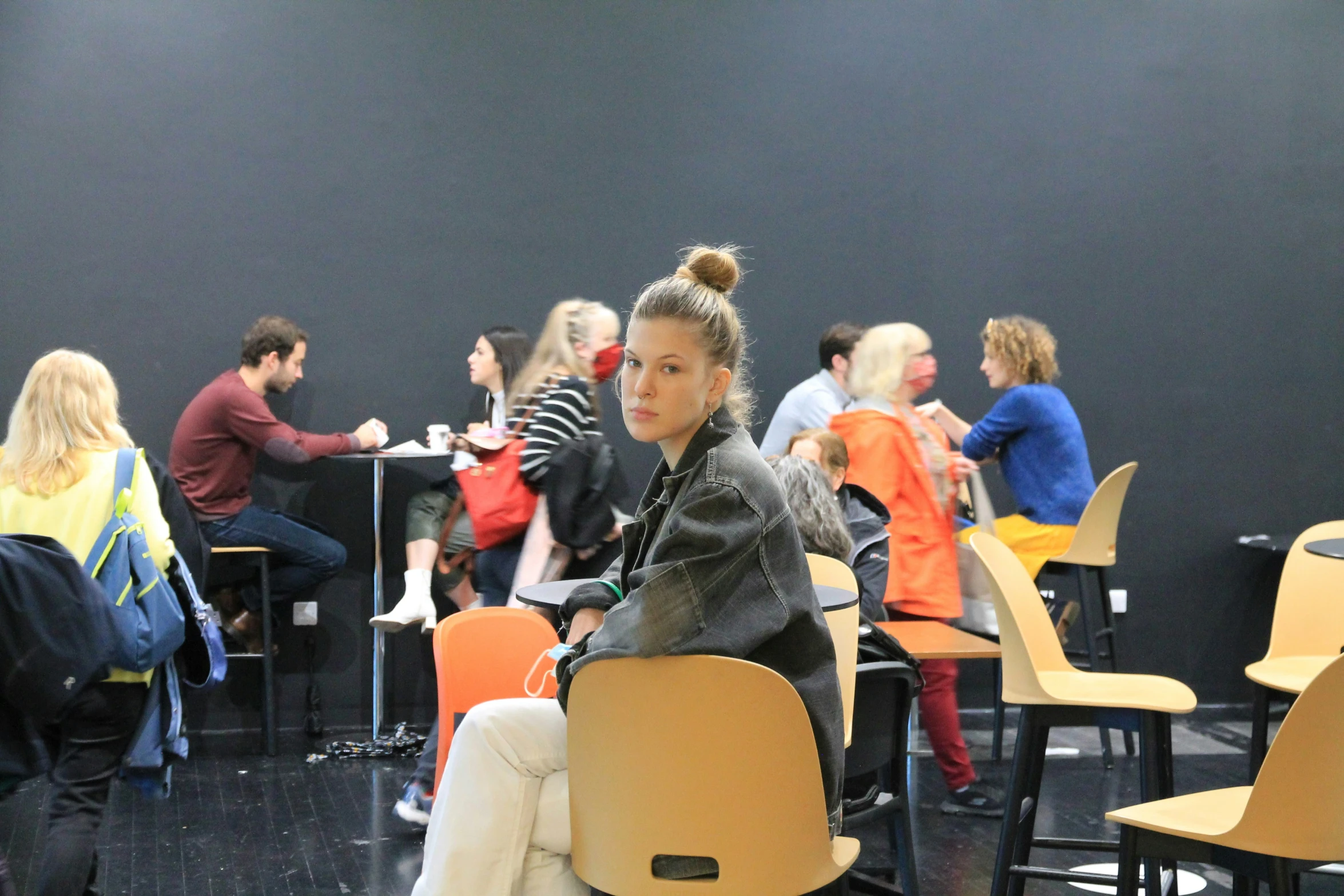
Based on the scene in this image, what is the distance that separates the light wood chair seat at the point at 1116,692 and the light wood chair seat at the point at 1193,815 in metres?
0.57

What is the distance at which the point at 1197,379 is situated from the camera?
5.91 meters

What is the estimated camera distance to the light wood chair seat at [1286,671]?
325cm

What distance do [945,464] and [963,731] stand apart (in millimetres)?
1616

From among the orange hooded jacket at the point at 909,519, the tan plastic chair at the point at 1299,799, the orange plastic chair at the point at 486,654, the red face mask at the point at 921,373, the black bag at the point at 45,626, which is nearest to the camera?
the tan plastic chair at the point at 1299,799

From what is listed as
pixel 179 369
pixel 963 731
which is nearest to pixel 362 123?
pixel 179 369

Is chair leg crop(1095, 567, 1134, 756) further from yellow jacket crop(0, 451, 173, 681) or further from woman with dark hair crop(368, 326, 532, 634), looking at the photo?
yellow jacket crop(0, 451, 173, 681)

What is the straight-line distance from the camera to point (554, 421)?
3.83 metres

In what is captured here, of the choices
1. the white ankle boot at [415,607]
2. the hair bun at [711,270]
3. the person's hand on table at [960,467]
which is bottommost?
the white ankle boot at [415,607]

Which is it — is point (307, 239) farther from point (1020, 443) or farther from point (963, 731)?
point (963, 731)

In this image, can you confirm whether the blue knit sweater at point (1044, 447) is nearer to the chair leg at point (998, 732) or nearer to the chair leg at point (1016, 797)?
the chair leg at point (998, 732)

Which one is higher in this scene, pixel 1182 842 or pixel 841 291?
pixel 841 291

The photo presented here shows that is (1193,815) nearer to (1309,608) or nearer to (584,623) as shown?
(584,623)

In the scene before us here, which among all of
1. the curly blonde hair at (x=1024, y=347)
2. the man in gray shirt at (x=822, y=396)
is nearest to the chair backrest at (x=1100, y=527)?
the curly blonde hair at (x=1024, y=347)

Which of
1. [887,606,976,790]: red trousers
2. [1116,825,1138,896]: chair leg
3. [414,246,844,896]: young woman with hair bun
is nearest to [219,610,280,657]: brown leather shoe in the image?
[887,606,976,790]: red trousers
